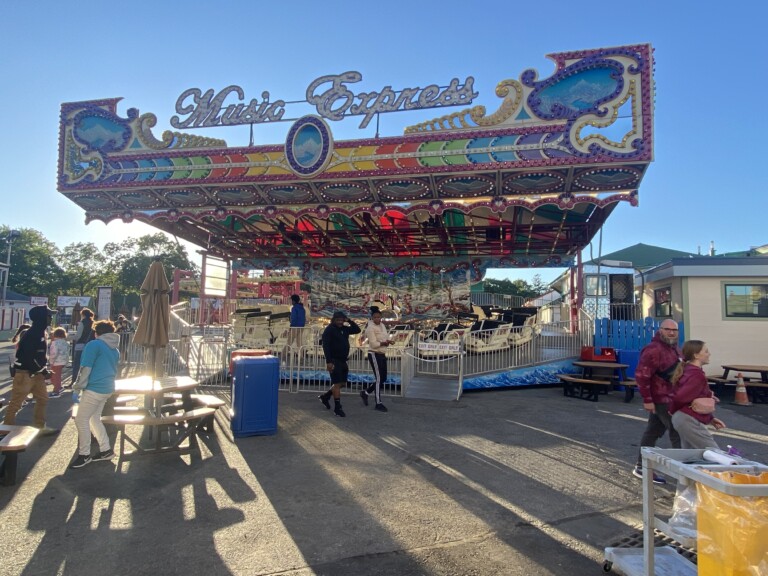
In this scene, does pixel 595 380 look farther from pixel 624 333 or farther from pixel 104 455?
pixel 104 455

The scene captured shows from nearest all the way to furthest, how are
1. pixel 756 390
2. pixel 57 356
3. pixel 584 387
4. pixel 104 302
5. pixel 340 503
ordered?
pixel 340 503
pixel 57 356
pixel 756 390
pixel 584 387
pixel 104 302

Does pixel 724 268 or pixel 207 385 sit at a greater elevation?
pixel 724 268

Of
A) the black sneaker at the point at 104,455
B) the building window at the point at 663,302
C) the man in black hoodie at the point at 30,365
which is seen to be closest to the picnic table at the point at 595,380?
the building window at the point at 663,302

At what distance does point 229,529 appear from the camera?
3.64 m

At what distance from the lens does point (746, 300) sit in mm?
11555

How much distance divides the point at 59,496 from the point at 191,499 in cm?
127

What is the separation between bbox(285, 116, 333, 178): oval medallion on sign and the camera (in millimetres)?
10469

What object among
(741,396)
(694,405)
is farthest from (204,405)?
(741,396)

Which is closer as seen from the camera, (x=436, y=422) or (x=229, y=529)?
(x=229, y=529)

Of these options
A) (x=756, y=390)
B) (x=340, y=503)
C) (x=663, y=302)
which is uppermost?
(x=663, y=302)

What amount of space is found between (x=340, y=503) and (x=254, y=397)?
8.73 feet

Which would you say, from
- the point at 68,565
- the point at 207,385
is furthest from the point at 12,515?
the point at 207,385

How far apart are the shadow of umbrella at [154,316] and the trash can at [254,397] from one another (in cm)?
120

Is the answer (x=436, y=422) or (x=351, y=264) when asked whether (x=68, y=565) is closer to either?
(x=436, y=422)
